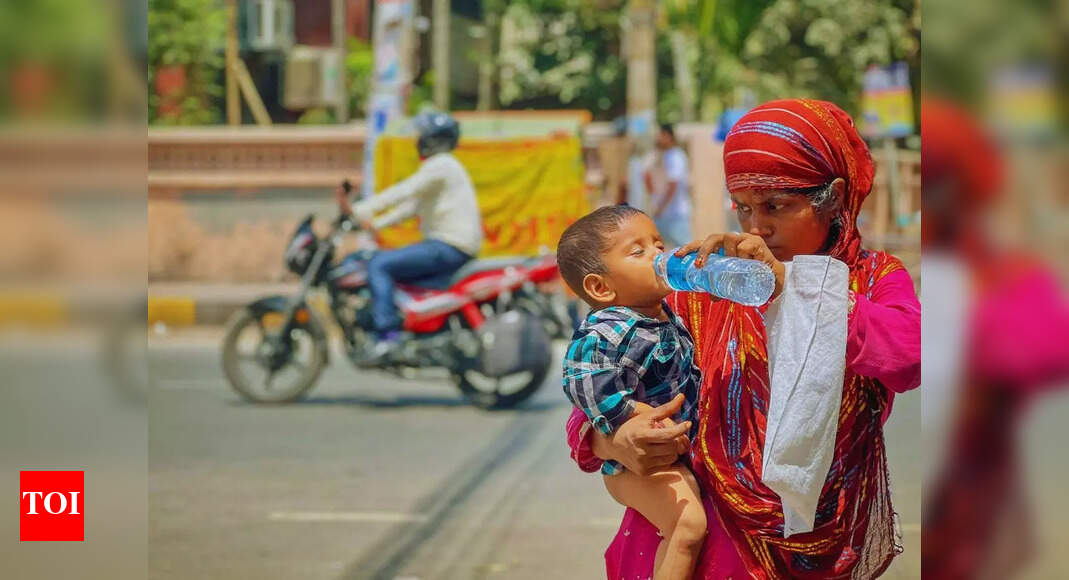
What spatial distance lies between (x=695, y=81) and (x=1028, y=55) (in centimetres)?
2005

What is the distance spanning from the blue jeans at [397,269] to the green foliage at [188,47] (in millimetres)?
11236

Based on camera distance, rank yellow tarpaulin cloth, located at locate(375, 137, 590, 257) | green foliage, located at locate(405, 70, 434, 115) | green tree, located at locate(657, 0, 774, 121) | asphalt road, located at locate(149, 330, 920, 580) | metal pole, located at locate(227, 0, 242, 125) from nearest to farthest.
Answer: asphalt road, located at locate(149, 330, 920, 580) < yellow tarpaulin cloth, located at locate(375, 137, 590, 257) < green tree, located at locate(657, 0, 774, 121) < metal pole, located at locate(227, 0, 242, 125) < green foliage, located at locate(405, 70, 434, 115)

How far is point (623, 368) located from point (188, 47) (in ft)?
57.4

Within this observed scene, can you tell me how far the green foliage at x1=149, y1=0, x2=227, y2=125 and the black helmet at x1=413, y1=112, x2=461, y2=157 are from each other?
1086cm

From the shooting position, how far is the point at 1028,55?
3.29ft

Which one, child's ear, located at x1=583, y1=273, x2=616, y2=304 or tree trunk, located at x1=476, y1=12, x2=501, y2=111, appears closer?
child's ear, located at x1=583, y1=273, x2=616, y2=304

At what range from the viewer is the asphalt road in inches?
169

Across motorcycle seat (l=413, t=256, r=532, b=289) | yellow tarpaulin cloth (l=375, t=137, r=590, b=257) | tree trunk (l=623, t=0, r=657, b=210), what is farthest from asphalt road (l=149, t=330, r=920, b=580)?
tree trunk (l=623, t=0, r=657, b=210)

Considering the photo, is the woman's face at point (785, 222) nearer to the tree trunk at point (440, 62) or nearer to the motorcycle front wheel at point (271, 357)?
the motorcycle front wheel at point (271, 357)

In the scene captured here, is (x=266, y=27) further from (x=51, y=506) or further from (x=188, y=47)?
(x=51, y=506)

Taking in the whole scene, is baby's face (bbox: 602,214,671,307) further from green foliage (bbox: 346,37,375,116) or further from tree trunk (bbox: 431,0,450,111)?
green foliage (bbox: 346,37,375,116)

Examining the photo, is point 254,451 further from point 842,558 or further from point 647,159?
point 647,159

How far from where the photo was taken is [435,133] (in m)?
7.41

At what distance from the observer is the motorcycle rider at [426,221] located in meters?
7.08
